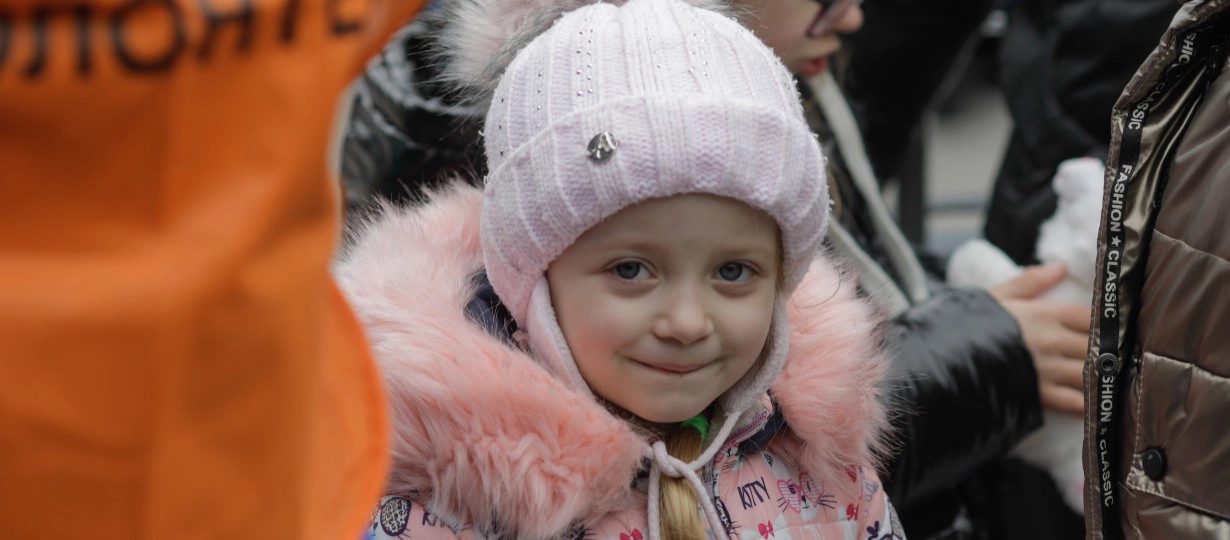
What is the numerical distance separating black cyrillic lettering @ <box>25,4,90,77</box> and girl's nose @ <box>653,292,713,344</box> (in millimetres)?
814

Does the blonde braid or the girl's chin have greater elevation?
the girl's chin

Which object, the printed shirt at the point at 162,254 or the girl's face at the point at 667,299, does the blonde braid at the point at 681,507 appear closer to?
the girl's face at the point at 667,299

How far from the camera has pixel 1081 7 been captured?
255 centimetres

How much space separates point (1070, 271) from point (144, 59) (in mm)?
1750

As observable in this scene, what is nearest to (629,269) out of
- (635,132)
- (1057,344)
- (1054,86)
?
(635,132)

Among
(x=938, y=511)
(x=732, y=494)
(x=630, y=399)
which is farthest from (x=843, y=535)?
(x=938, y=511)

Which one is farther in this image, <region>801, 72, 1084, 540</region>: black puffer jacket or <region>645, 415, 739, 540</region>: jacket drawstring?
<region>801, 72, 1084, 540</region>: black puffer jacket

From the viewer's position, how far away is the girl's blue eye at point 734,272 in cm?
136

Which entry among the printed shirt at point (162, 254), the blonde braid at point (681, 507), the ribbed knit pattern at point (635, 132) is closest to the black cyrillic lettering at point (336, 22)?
the printed shirt at point (162, 254)

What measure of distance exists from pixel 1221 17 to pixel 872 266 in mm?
825

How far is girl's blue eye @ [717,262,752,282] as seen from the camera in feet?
4.47

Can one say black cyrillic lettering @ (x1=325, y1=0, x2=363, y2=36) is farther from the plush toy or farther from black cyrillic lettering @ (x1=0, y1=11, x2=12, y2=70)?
the plush toy

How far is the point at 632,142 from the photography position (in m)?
1.27

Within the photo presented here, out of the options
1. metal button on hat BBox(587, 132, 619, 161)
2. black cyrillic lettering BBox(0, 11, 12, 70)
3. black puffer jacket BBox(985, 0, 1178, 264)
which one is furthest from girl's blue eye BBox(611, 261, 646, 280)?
black puffer jacket BBox(985, 0, 1178, 264)
